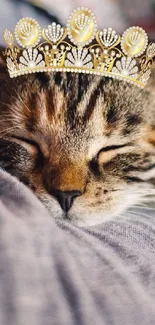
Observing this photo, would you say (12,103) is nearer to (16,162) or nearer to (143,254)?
(16,162)

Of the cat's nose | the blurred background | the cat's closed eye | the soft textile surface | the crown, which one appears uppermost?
the blurred background

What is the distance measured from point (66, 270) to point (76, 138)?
0.47 feet

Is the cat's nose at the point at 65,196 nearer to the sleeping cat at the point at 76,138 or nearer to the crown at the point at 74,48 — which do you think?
the sleeping cat at the point at 76,138

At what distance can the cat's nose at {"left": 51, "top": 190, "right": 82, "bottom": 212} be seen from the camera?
19.9 inches

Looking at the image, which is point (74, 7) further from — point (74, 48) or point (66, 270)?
point (66, 270)

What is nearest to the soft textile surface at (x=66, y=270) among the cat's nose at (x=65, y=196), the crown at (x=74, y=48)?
the cat's nose at (x=65, y=196)

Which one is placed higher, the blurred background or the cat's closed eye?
the blurred background

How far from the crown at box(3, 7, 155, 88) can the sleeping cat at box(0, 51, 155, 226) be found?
10 mm

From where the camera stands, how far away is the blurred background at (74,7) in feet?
1.64

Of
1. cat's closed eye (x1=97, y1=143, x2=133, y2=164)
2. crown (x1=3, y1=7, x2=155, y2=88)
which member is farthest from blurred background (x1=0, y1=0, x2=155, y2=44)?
cat's closed eye (x1=97, y1=143, x2=133, y2=164)

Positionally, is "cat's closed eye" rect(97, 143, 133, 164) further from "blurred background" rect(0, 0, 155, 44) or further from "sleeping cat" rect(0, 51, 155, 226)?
"blurred background" rect(0, 0, 155, 44)

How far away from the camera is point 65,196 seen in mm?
506

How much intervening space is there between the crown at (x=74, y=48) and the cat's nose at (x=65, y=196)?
0.13 metres

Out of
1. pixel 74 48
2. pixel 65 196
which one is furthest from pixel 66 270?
pixel 74 48
